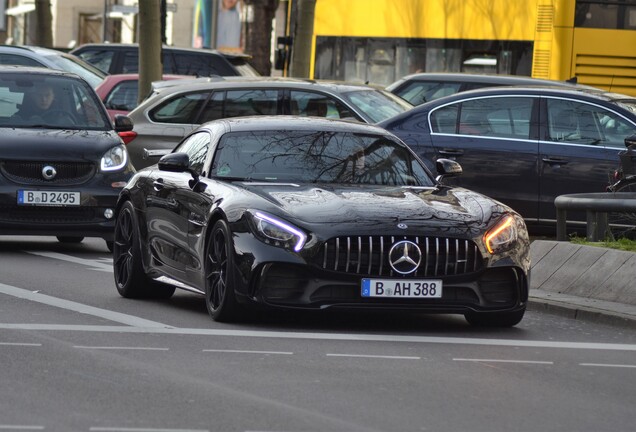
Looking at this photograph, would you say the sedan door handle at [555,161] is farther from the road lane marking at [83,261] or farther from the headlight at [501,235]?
the headlight at [501,235]

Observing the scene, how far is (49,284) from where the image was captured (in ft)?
45.1

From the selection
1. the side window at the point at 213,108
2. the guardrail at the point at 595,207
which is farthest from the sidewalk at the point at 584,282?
the side window at the point at 213,108

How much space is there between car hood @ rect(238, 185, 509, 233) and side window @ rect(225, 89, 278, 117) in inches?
369

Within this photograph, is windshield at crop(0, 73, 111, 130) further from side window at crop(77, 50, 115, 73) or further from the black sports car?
side window at crop(77, 50, 115, 73)

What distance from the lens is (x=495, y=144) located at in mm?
17906

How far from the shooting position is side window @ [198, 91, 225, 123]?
69.4 feet

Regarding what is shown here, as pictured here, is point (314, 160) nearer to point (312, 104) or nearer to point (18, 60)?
point (312, 104)

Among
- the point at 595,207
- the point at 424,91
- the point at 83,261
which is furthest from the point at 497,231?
the point at 424,91

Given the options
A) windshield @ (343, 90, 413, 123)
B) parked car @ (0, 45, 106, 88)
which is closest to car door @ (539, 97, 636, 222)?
windshield @ (343, 90, 413, 123)

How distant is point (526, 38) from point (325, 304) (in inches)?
829

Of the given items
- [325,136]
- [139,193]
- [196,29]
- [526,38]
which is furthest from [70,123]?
[196,29]

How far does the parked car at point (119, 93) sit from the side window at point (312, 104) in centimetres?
594

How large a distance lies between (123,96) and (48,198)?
11.0 meters

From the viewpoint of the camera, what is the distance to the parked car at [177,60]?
31422 mm
